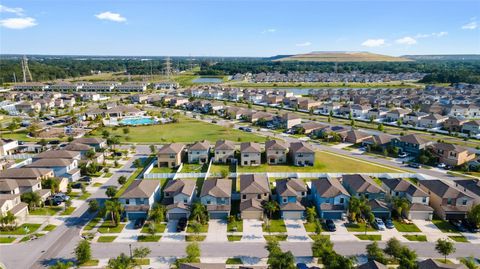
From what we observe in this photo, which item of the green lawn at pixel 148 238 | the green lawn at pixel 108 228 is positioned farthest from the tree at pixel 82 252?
the green lawn at pixel 108 228

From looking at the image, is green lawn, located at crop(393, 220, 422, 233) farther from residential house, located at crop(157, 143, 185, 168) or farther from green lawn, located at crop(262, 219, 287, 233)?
residential house, located at crop(157, 143, 185, 168)

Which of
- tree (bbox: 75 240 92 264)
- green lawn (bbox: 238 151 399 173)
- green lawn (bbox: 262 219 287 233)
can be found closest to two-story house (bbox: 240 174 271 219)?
green lawn (bbox: 262 219 287 233)

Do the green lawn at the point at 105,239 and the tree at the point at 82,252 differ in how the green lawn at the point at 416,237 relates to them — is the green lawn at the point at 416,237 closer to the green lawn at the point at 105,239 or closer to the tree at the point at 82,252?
the green lawn at the point at 105,239

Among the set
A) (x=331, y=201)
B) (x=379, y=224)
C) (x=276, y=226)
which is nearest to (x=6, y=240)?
(x=276, y=226)

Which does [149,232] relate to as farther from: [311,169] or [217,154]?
[311,169]

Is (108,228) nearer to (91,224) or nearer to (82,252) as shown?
(91,224)
